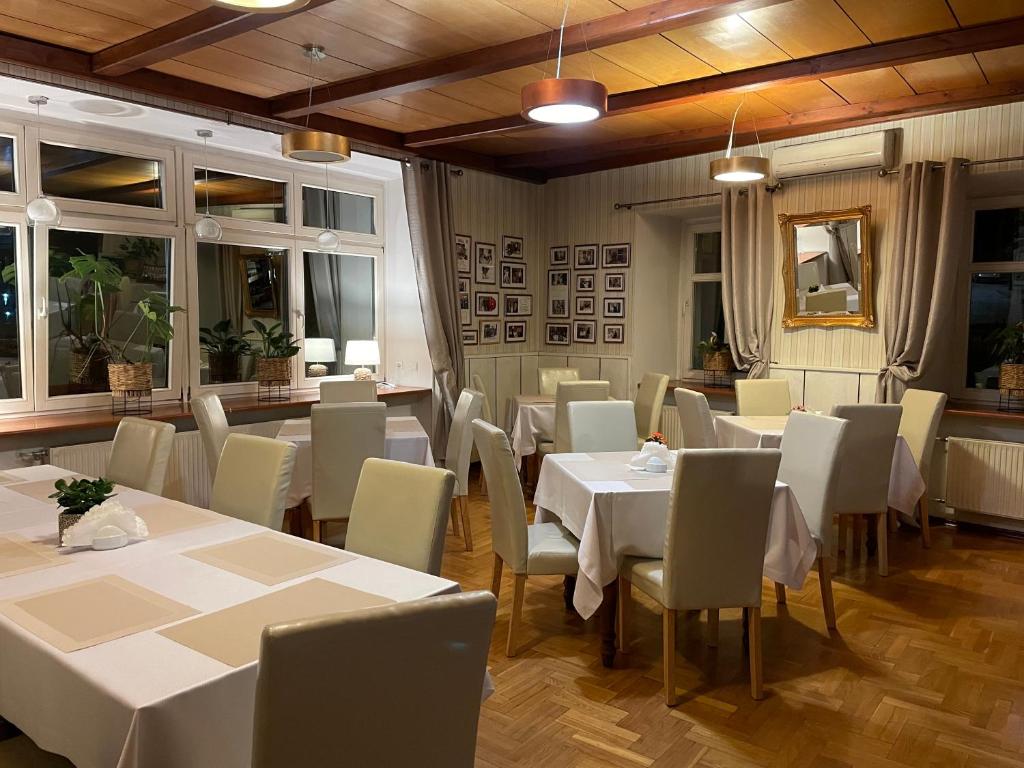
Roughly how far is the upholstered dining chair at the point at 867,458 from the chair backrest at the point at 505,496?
6.29 ft

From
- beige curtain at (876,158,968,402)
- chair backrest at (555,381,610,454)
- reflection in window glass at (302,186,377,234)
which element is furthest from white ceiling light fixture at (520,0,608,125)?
reflection in window glass at (302,186,377,234)

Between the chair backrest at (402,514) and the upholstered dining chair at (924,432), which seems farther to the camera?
the upholstered dining chair at (924,432)

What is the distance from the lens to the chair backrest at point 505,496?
308cm

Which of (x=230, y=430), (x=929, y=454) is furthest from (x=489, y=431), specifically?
(x=929, y=454)

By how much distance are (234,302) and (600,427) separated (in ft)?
9.57

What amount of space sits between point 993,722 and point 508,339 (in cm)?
504

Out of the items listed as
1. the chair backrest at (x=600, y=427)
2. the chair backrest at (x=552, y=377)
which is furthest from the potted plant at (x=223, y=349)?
the chair backrest at (x=600, y=427)

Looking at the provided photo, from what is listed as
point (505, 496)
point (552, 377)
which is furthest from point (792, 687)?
point (552, 377)

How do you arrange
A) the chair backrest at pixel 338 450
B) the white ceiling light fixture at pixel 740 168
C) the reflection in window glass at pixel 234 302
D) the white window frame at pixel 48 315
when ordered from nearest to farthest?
the chair backrest at pixel 338 450 → the white ceiling light fixture at pixel 740 168 → the white window frame at pixel 48 315 → the reflection in window glass at pixel 234 302

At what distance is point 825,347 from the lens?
572 centimetres

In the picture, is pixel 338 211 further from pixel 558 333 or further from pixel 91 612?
pixel 91 612

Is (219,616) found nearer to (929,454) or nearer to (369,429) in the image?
(369,429)

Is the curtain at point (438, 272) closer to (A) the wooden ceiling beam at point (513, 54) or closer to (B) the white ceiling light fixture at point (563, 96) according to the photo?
(A) the wooden ceiling beam at point (513, 54)

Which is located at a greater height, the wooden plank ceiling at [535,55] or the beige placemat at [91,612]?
the wooden plank ceiling at [535,55]
